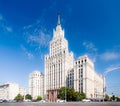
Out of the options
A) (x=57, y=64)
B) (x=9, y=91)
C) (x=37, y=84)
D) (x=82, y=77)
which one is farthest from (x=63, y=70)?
(x=9, y=91)

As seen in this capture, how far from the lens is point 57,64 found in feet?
414

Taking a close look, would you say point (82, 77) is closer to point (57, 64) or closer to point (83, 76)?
point (83, 76)

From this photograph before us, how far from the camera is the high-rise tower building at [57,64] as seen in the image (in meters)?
122

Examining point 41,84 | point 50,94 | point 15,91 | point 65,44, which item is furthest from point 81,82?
point 15,91

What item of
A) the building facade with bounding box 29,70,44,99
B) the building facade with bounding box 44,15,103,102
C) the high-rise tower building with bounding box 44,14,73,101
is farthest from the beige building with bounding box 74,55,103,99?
the building facade with bounding box 29,70,44,99

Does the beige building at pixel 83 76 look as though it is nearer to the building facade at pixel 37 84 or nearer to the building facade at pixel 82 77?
the building facade at pixel 82 77

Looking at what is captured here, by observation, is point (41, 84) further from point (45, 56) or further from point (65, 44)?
point (65, 44)

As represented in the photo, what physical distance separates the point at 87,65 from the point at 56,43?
27252mm

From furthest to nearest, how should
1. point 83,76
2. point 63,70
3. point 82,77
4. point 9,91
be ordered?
1. point 9,91
2. point 63,70
3. point 82,77
4. point 83,76

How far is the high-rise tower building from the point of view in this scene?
12180cm

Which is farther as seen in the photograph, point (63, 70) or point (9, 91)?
point (9, 91)

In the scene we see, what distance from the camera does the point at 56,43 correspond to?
13288 centimetres

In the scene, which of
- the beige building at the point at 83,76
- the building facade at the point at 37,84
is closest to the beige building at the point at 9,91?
the building facade at the point at 37,84

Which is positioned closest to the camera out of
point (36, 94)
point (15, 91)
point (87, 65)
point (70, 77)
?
point (87, 65)
